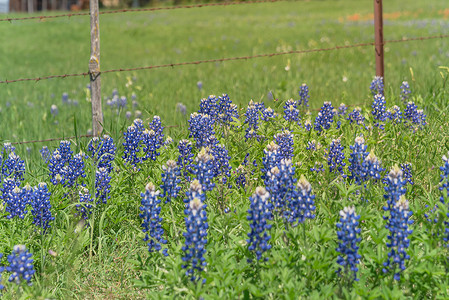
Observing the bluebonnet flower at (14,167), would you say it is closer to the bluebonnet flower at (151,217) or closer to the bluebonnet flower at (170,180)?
the bluebonnet flower at (170,180)

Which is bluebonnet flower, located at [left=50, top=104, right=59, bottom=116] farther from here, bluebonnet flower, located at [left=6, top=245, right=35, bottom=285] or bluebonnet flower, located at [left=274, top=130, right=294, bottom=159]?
bluebonnet flower, located at [left=6, top=245, right=35, bottom=285]

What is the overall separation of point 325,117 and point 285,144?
2.87 ft

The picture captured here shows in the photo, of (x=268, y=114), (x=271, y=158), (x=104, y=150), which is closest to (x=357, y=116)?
(x=268, y=114)

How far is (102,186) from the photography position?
12.5 feet

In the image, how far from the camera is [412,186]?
404 centimetres

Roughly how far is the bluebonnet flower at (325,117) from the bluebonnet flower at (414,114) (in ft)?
2.19

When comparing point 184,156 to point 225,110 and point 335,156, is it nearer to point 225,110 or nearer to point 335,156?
point 225,110

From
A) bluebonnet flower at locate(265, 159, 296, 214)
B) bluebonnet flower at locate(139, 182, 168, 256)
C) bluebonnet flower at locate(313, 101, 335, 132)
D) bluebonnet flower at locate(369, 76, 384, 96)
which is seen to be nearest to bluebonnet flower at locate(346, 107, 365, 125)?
bluebonnet flower at locate(313, 101, 335, 132)

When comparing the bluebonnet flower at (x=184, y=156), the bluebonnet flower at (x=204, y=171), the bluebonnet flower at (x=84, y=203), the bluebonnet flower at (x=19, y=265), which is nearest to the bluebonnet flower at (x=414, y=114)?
the bluebonnet flower at (x=184, y=156)

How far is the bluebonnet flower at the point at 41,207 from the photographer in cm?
335

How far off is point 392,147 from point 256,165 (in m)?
1.21

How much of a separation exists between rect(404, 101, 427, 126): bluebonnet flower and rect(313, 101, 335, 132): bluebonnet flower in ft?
2.19

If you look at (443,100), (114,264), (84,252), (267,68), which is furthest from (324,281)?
(267,68)

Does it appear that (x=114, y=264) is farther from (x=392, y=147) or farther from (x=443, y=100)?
(x=443, y=100)
